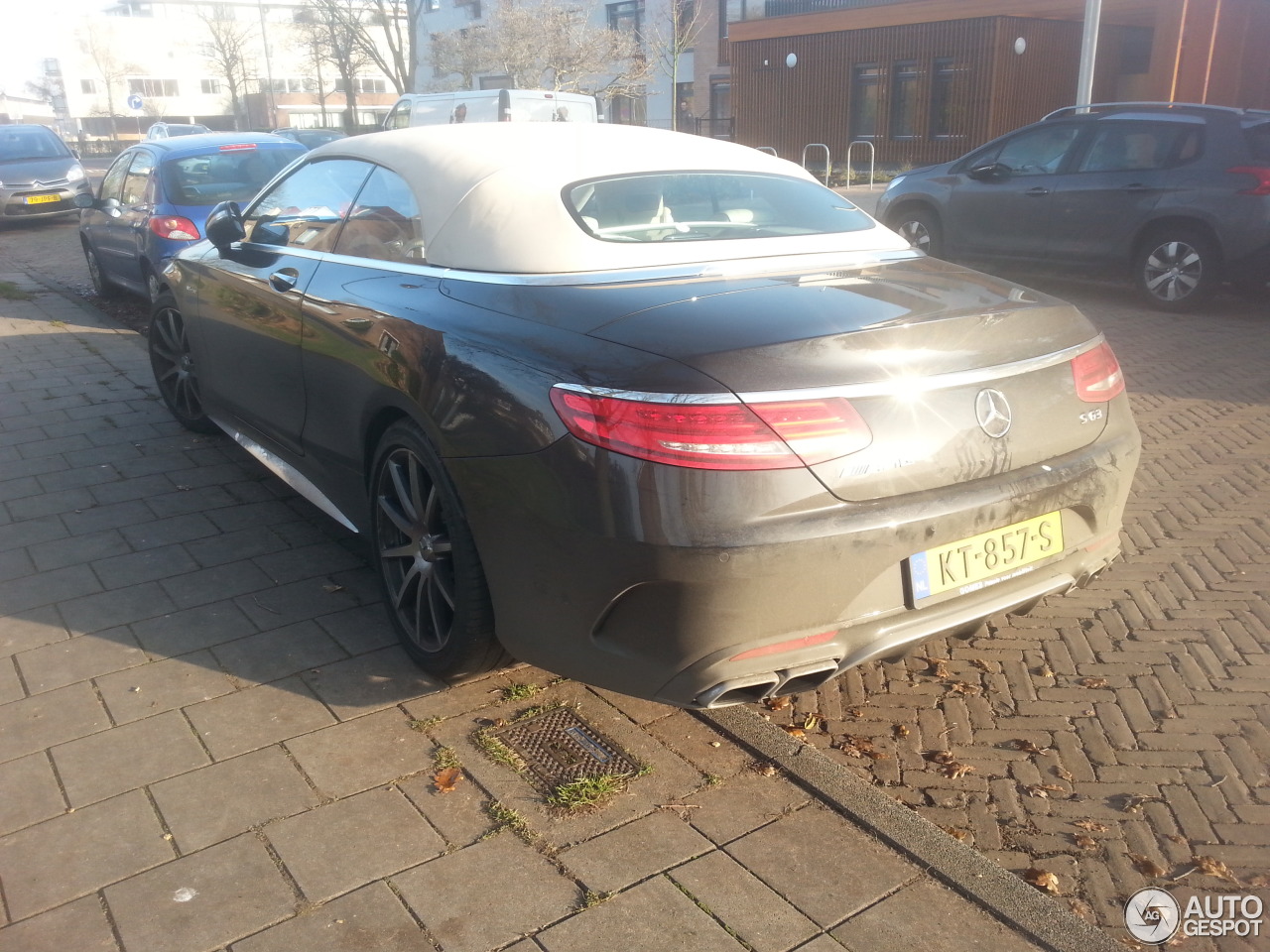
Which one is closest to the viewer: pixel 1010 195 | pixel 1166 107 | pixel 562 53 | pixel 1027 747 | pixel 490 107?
pixel 1027 747

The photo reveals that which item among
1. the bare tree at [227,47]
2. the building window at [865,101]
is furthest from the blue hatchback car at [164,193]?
the bare tree at [227,47]

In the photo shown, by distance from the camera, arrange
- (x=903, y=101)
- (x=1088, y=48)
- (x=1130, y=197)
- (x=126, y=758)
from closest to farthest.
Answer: (x=126, y=758) → (x=1130, y=197) → (x=1088, y=48) → (x=903, y=101)

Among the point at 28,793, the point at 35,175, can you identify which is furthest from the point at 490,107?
the point at 28,793

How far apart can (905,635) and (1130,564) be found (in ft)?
6.79

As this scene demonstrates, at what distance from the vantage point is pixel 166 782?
120 inches

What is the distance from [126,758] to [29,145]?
19.7 meters

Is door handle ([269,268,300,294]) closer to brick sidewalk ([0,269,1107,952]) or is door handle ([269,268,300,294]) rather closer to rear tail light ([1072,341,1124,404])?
brick sidewalk ([0,269,1107,952])

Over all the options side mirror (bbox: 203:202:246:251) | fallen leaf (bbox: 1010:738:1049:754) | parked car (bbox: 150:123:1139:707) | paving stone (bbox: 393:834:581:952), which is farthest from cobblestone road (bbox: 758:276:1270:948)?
side mirror (bbox: 203:202:246:251)

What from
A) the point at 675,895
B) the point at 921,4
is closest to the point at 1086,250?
the point at 675,895

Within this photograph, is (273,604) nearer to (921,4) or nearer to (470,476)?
(470,476)

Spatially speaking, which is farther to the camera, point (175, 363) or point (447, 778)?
point (175, 363)

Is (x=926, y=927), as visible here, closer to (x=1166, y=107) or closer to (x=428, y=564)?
(x=428, y=564)

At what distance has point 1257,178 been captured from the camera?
9.00m

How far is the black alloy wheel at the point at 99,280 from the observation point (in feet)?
34.9
